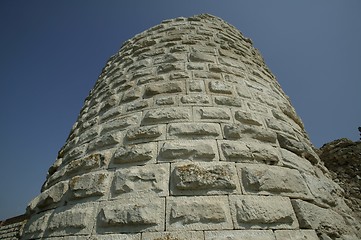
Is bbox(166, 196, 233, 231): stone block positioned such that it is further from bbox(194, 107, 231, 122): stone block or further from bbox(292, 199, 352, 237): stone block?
bbox(194, 107, 231, 122): stone block

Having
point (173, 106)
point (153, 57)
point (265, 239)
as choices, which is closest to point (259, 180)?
point (265, 239)

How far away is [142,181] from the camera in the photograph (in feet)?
5.13

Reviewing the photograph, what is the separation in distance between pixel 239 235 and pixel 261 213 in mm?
206

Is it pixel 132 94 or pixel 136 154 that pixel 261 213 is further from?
pixel 132 94

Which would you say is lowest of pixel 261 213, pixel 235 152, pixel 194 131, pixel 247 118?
pixel 261 213

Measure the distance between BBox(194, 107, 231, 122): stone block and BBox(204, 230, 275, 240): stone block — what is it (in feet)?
2.99

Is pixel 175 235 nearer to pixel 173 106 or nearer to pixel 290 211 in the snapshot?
pixel 290 211

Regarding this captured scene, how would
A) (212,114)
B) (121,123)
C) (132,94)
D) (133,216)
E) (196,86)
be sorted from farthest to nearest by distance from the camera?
(132,94) < (196,86) < (121,123) < (212,114) < (133,216)

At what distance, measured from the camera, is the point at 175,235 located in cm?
130

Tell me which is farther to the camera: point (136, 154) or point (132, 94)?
point (132, 94)

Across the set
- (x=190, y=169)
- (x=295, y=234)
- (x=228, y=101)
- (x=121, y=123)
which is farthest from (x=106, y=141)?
(x=295, y=234)

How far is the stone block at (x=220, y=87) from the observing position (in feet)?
7.40

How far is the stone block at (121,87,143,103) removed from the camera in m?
2.37

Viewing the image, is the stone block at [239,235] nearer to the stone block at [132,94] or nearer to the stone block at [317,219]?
the stone block at [317,219]
